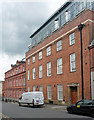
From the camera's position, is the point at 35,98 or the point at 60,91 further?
the point at 60,91

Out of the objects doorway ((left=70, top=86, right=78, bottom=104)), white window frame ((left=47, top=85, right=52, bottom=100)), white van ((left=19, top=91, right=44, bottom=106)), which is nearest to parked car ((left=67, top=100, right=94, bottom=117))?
doorway ((left=70, top=86, right=78, bottom=104))

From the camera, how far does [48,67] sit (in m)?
31.7

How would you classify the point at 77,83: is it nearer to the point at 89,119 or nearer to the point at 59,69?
the point at 59,69

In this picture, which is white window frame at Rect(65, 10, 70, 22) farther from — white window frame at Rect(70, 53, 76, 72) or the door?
the door

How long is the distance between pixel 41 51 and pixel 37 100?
38.0 feet

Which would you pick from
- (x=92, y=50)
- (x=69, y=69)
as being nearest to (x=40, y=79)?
(x=69, y=69)

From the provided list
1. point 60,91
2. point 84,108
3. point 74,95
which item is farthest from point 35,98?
point 84,108

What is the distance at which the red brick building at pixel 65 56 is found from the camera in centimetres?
2256

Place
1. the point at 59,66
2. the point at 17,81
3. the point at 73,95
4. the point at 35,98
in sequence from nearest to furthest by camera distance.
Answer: the point at 73,95, the point at 35,98, the point at 59,66, the point at 17,81

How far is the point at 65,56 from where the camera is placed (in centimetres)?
2645

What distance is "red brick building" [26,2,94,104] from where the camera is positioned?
2256cm

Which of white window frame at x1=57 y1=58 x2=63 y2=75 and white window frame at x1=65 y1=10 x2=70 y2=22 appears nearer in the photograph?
white window frame at x1=57 y1=58 x2=63 y2=75

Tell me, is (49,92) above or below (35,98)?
above

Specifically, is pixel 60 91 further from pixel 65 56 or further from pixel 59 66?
pixel 65 56
